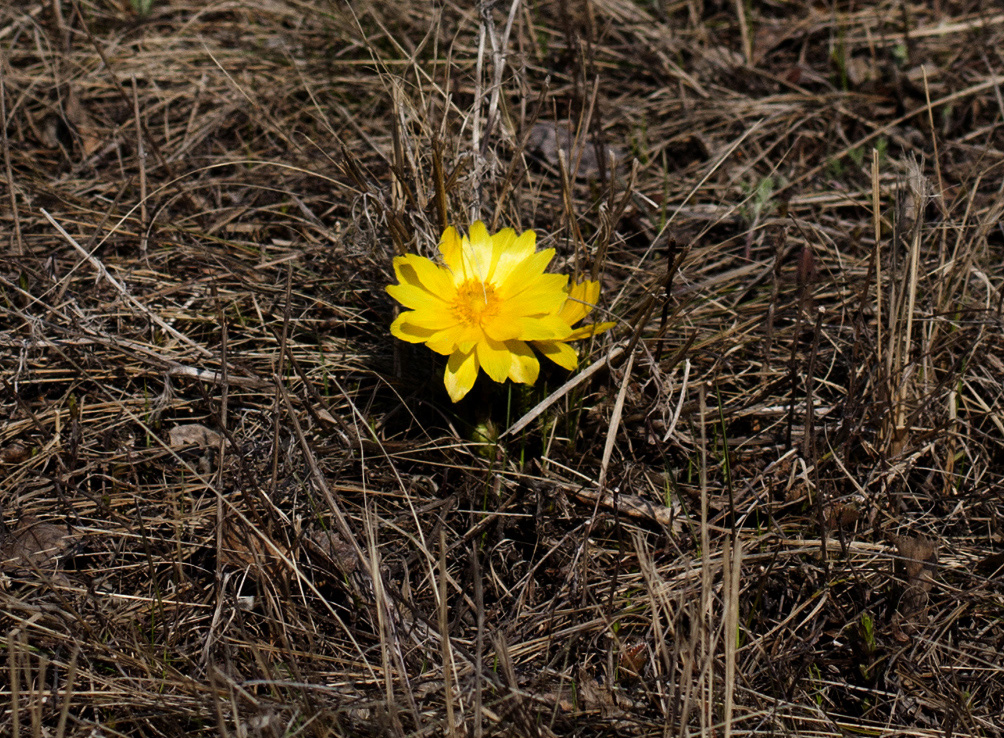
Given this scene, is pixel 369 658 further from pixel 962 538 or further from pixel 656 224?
pixel 656 224

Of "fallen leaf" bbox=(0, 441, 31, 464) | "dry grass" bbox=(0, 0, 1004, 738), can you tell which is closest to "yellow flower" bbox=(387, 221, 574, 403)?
"dry grass" bbox=(0, 0, 1004, 738)

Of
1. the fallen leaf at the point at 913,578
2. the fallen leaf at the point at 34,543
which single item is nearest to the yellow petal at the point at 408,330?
the fallen leaf at the point at 34,543

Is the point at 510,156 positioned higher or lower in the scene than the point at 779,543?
higher

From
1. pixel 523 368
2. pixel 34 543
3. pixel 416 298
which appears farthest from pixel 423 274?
pixel 34 543

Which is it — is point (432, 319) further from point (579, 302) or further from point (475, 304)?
point (579, 302)

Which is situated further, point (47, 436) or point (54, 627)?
point (47, 436)

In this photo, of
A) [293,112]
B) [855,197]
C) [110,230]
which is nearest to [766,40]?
[855,197]

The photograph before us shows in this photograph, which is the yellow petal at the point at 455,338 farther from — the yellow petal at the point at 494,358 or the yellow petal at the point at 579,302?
the yellow petal at the point at 579,302
